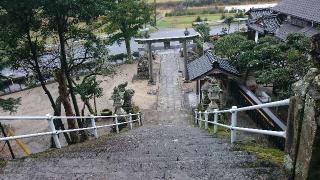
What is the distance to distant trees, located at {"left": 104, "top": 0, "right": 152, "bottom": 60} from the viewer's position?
31.6 metres

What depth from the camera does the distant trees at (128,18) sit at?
31.6 m

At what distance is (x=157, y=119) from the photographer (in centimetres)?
2052

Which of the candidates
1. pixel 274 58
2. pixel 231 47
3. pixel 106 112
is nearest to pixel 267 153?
pixel 274 58

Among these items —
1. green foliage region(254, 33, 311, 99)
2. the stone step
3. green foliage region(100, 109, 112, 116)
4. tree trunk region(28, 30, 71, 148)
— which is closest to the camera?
the stone step

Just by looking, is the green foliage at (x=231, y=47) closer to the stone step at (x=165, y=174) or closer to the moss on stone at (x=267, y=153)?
the moss on stone at (x=267, y=153)

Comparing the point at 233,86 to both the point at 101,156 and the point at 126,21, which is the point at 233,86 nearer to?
the point at 101,156

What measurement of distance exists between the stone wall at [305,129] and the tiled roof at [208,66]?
Result: 14.0m

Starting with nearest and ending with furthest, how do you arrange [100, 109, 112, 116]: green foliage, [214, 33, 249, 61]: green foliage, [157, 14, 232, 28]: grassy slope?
1. [214, 33, 249, 61]: green foliage
2. [100, 109, 112, 116]: green foliage
3. [157, 14, 232, 28]: grassy slope

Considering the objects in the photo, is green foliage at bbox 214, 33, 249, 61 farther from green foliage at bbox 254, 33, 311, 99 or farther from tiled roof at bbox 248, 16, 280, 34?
tiled roof at bbox 248, 16, 280, 34

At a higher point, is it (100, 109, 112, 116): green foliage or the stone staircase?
the stone staircase

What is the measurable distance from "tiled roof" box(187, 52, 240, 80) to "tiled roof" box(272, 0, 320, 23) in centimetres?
840

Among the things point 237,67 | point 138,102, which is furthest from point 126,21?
point 237,67

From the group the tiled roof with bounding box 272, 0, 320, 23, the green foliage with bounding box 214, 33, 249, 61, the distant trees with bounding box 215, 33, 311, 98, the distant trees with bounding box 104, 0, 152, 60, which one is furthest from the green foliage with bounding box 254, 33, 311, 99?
the distant trees with bounding box 104, 0, 152, 60

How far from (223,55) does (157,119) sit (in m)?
5.85
